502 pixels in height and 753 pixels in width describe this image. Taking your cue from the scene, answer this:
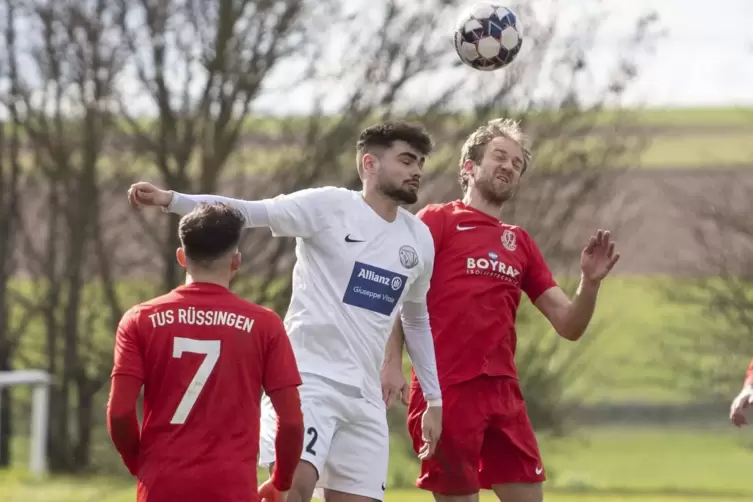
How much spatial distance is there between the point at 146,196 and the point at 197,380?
37.1 inches

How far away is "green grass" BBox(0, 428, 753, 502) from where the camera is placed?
13445 millimetres

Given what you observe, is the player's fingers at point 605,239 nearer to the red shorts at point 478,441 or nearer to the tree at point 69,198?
the red shorts at point 478,441

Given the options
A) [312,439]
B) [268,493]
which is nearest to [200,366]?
[268,493]

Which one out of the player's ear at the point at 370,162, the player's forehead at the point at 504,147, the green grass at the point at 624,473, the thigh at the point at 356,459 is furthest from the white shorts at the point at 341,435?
the green grass at the point at 624,473

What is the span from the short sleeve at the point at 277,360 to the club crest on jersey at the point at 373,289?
3.81 feet

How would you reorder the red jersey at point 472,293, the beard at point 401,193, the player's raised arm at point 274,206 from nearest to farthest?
the player's raised arm at point 274,206 < the beard at point 401,193 < the red jersey at point 472,293

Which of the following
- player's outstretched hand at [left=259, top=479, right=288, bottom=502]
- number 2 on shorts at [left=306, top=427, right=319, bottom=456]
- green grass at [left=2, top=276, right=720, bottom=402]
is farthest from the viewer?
green grass at [left=2, top=276, right=720, bottom=402]

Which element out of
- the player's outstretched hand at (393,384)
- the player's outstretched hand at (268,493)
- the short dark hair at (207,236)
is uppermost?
the short dark hair at (207,236)

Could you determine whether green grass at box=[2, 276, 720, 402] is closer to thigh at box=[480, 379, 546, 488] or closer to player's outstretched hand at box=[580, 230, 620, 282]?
thigh at box=[480, 379, 546, 488]

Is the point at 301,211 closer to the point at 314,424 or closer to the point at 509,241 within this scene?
the point at 314,424

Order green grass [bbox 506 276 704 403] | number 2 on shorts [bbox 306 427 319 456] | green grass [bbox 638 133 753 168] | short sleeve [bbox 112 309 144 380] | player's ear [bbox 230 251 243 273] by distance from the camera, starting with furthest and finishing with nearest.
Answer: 1. green grass [bbox 638 133 753 168]
2. green grass [bbox 506 276 704 403]
3. number 2 on shorts [bbox 306 427 319 456]
4. player's ear [bbox 230 251 243 273]
5. short sleeve [bbox 112 309 144 380]

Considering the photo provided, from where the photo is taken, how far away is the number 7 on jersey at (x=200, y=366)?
180 inches

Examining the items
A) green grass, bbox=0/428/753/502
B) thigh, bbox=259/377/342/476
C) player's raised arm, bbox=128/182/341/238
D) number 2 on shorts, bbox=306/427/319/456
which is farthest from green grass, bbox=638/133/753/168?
number 2 on shorts, bbox=306/427/319/456

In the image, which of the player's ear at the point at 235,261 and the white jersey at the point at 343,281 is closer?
the player's ear at the point at 235,261
